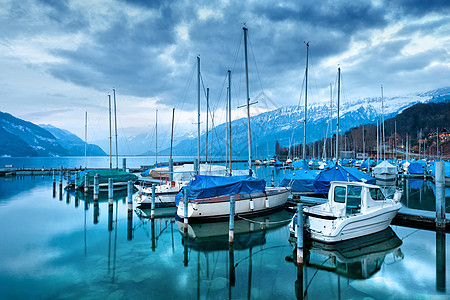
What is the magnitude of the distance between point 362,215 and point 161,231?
39.7ft

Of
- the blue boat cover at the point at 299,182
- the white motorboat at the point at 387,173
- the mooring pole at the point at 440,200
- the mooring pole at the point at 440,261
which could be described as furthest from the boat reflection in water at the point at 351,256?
the white motorboat at the point at 387,173

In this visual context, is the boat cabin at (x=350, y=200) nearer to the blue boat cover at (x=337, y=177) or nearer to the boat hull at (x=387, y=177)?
the blue boat cover at (x=337, y=177)

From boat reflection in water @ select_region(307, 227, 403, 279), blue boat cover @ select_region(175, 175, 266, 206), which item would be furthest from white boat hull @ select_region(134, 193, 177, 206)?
boat reflection in water @ select_region(307, 227, 403, 279)

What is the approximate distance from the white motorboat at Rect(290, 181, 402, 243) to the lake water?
0.76m

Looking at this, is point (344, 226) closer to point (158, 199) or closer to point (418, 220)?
point (418, 220)

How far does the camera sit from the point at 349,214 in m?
14.2

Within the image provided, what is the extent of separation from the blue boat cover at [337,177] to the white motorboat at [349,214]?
6078 millimetres

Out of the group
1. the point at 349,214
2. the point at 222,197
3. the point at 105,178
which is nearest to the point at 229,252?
the point at 222,197

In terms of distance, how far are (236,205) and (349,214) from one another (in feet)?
24.0

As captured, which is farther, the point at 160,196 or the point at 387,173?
the point at 387,173

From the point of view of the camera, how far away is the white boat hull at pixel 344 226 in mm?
12781

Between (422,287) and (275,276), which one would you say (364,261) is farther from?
(275,276)

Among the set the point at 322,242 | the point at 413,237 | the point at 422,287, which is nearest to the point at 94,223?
the point at 322,242

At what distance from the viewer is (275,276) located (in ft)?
34.4
